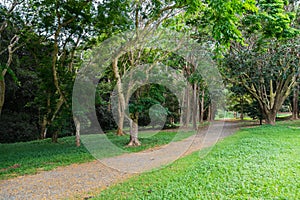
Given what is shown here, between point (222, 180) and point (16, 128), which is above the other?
point (16, 128)

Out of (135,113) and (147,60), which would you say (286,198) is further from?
(147,60)

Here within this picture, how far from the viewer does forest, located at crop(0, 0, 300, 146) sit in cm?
691

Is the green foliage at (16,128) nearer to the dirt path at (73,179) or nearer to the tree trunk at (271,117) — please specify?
the dirt path at (73,179)

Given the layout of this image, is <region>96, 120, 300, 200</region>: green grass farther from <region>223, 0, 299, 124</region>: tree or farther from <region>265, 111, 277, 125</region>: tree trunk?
<region>265, 111, 277, 125</region>: tree trunk

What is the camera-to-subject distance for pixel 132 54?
35.0 feet

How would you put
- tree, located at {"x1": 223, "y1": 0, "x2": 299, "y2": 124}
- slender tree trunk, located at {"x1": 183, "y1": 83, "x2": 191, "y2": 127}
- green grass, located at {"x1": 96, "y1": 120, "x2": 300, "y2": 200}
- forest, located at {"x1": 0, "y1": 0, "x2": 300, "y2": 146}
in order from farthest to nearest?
slender tree trunk, located at {"x1": 183, "y1": 83, "x2": 191, "y2": 127} → tree, located at {"x1": 223, "y1": 0, "x2": 299, "y2": 124} → forest, located at {"x1": 0, "y1": 0, "x2": 300, "y2": 146} → green grass, located at {"x1": 96, "y1": 120, "x2": 300, "y2": 200}

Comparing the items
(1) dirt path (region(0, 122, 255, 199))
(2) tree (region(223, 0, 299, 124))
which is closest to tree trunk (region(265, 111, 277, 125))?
(2) tree (region(223, 0, 299, 124))

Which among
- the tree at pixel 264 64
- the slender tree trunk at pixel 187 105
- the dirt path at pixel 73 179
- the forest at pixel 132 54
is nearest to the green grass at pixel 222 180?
the dirt path at pixel 73 179

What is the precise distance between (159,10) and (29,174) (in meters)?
6.25

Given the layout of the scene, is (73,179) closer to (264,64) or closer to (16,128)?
(264,64)

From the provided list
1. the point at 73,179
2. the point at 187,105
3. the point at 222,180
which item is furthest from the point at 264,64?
the point at 73,179

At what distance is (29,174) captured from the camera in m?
5.95

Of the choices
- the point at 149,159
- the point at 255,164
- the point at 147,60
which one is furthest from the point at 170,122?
the point at 255,164

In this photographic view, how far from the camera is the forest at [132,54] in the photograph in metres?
6.91
